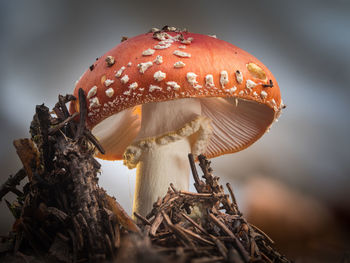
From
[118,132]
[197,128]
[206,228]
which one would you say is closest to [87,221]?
[206,228]

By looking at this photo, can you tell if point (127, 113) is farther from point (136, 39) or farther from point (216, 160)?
point (216, 160)

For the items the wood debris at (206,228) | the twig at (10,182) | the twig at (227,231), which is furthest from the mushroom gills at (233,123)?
the twig at (10,182)

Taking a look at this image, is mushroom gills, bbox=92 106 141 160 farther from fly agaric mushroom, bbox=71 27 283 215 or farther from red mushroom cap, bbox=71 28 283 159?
red mushroom cap, bbox=71 28 283 159

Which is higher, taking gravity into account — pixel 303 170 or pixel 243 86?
pixel 243 86

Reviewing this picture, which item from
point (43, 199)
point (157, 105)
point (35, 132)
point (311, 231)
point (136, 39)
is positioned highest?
point (136, 39)

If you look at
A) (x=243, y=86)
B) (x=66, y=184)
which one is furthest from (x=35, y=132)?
(x=243, y=86)

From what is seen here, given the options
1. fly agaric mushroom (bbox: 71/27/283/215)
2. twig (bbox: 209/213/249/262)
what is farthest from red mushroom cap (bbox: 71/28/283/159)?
twig (bbox: 209/213/249/262)
